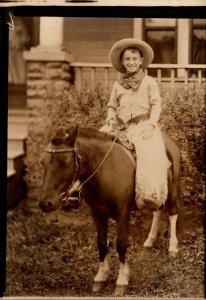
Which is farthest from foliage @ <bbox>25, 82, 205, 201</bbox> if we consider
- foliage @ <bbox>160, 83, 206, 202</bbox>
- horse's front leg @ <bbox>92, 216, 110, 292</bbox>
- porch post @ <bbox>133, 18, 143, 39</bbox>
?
horse's front leg @ <bbox>92, 216, 110, 292</bbox>

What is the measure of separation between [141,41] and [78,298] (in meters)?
2.10

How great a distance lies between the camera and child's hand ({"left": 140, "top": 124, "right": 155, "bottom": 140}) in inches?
146

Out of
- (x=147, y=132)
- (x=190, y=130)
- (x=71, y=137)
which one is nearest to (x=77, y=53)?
(x=71, y=137)

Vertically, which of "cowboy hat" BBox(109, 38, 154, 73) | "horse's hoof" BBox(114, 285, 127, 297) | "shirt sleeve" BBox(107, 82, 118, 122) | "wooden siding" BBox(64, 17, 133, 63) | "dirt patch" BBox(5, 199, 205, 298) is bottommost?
"horse's hoof" BBox(114, 285, 127, 297)

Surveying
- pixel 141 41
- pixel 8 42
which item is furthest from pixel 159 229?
pixel 8 42

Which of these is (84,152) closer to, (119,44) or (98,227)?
(98,227)

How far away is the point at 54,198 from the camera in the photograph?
3676mm

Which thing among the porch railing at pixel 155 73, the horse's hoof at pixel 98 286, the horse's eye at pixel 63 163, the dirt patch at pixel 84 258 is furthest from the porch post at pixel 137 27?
the horse's hoof at pixel 98 286

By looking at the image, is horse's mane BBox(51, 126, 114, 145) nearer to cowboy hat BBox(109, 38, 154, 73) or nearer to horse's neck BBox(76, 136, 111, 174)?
horse's neck BBox(76, 136, 111, 174)

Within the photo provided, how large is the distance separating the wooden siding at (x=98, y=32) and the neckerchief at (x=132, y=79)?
8.7 inches

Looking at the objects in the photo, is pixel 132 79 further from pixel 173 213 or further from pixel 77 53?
pixel 173 213

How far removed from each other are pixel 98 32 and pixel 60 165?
3.72 feet

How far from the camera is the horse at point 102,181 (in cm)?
365

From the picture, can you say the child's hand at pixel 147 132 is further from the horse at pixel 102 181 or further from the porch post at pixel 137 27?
the porch post at pixel 137 27
